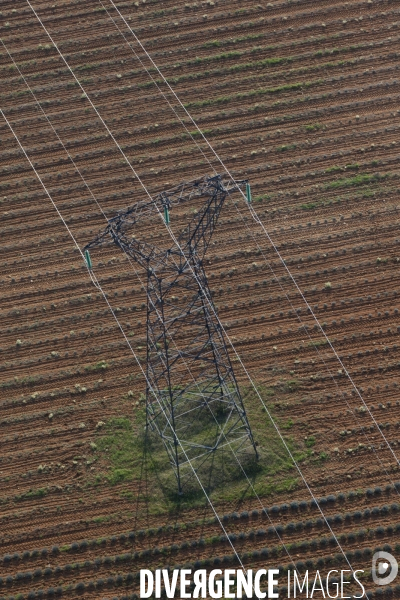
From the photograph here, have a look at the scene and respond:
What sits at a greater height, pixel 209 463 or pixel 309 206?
pixel 309 206

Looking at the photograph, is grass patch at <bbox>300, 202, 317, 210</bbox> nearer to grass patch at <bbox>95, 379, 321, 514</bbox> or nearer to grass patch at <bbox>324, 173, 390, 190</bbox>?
grass patch at <bbox>324, 173, 390, 190</bbox>

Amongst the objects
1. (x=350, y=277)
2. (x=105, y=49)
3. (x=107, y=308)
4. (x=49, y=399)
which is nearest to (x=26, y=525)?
(x=49, y=399)

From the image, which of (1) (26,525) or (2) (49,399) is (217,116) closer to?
(2) (49,399)

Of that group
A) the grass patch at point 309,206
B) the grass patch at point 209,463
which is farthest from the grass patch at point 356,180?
the grass patch at point 209,463

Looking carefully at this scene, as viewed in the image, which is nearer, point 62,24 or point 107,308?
point 107,308

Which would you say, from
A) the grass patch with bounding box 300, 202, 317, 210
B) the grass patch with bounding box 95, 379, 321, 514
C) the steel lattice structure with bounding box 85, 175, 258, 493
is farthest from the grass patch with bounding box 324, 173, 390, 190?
the grass patch with bounding box 95, 379, 321, 514

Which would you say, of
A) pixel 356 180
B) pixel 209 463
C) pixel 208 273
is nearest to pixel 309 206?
pixel 356 180

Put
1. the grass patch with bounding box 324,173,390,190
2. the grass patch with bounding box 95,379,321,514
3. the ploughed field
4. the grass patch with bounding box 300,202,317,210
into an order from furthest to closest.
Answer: the grass patch with bounding box 324,173,390,190
the grass patch with bounding box 300,202,317,210
the grass patch with bounding box 95,379,321,514
the ploughed field

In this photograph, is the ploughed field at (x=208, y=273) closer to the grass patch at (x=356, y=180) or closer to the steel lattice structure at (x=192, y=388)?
the grass patch at (x=356, y=180)

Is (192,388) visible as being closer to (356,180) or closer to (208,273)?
(208,273)
